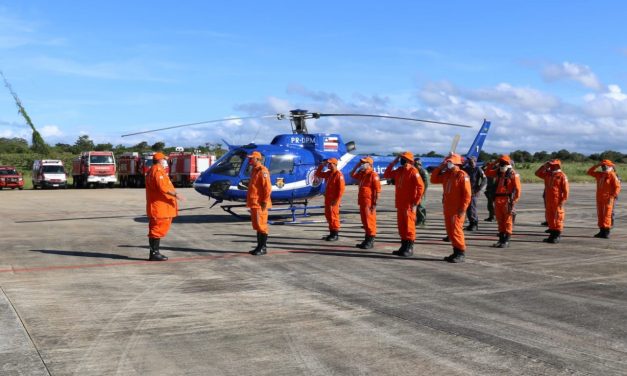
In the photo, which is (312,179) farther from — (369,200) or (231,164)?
(369,200)

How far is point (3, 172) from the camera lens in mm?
39469

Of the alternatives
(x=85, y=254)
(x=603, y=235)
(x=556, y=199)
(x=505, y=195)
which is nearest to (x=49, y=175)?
(x=85, y=254)

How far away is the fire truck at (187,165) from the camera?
40.3m

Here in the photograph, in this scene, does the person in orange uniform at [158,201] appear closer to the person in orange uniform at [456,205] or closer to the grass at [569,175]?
the person in orange uniform at [456,205]

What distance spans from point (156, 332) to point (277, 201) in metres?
10.6

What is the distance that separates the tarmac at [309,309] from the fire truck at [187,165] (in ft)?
91.3

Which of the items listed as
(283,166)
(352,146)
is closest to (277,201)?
(283,166)

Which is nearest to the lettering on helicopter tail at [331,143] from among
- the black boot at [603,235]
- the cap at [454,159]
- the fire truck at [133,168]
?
the cap at [454,159]

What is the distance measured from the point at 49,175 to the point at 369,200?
113ft

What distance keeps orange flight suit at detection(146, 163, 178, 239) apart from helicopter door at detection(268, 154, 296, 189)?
19.9ft

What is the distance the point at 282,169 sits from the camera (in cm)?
1606

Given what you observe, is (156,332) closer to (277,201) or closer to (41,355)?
(41,355)

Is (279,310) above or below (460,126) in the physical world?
below

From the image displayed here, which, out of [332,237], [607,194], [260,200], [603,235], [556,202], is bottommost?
[603,235]
